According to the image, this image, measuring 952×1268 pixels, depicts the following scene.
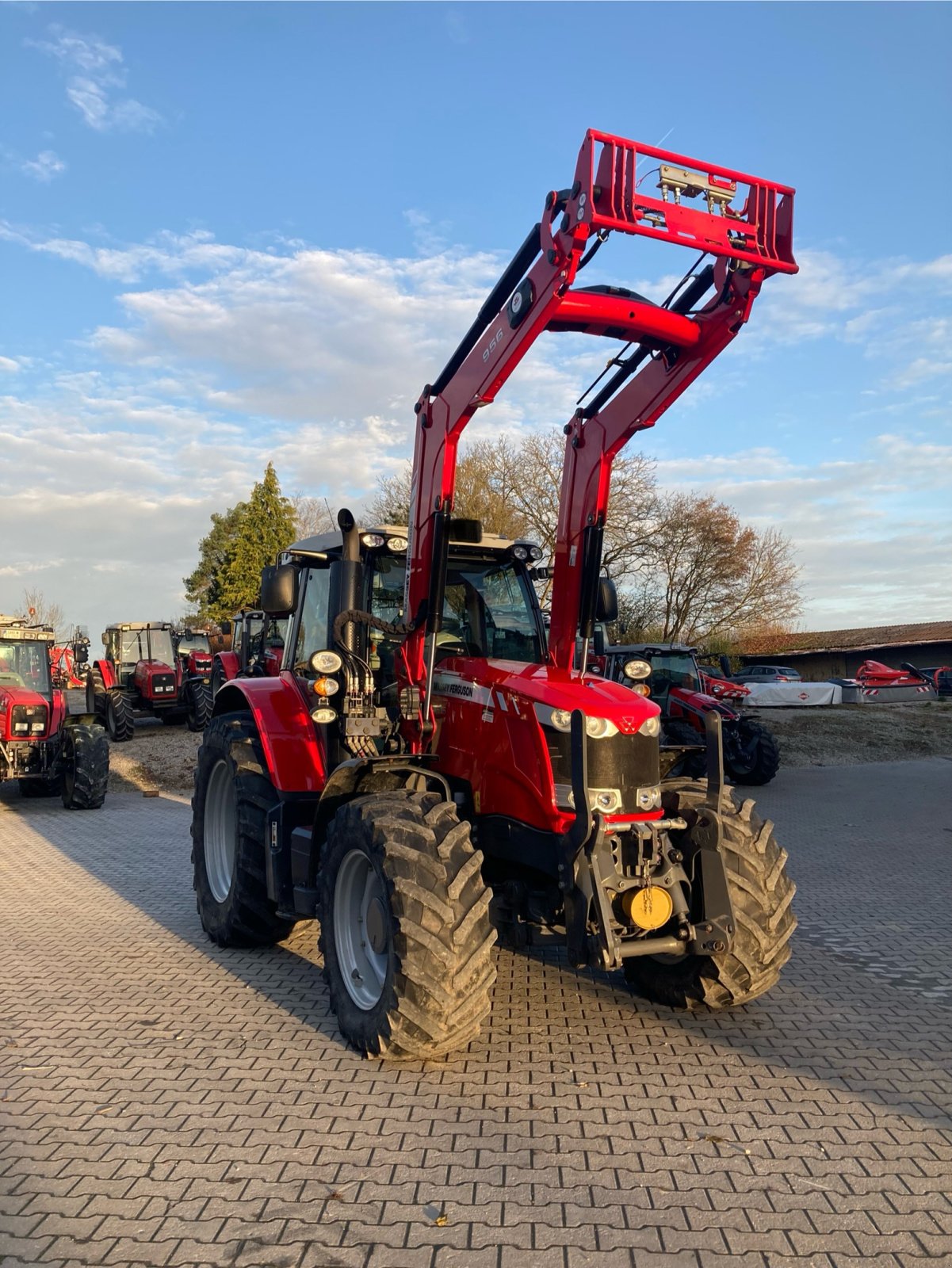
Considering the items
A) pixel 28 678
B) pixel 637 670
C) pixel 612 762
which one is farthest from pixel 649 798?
pixel 28 678

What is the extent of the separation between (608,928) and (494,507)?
2443cm

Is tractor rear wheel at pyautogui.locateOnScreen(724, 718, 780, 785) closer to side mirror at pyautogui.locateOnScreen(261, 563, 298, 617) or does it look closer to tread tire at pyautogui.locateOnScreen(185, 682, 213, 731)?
tread tire at pyautogui.locateOnScreen(185, 682, 213, 731)

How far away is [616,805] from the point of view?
14.8ft

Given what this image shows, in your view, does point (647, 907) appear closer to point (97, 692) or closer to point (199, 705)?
point (199, 705)

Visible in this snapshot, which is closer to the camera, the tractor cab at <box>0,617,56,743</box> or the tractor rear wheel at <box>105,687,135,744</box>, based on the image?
the tractor cab at <box>0,617,56,743</box>

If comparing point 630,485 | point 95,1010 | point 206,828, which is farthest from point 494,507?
point 95,1010

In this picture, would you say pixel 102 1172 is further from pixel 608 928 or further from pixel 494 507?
pixel 494 507

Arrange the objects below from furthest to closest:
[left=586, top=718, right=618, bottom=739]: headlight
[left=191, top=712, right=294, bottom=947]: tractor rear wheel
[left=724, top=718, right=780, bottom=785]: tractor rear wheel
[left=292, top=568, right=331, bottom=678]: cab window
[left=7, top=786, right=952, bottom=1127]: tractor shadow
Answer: [left=724, top=718, right=780, bottom=785]: tractor rear wheel
[left=292, top=568, right=331, bottom=678]: cab window
[left=191, top=712, right=294, bottom=947]: tractor rear wheel
[left=586, top=718, right=618, bottom=739]: headlight
[left=7, top=786, right=952, bottom=1127]: tractor shadow

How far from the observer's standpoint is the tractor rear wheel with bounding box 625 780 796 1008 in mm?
4590

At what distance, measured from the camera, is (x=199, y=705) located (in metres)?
20.6

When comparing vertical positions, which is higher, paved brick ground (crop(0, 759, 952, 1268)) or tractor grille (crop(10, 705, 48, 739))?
tractor grille (crop(10, 705, 48, 739))

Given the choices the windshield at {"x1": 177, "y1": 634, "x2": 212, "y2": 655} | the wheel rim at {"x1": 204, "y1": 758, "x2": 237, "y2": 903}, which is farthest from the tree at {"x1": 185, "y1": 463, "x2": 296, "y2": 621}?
the wheel rim at {"x1": 204, "y1": 758, "x2": 237, "y2": 903}

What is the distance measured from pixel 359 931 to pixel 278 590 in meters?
1.99

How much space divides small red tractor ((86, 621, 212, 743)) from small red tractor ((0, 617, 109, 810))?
248 inches
